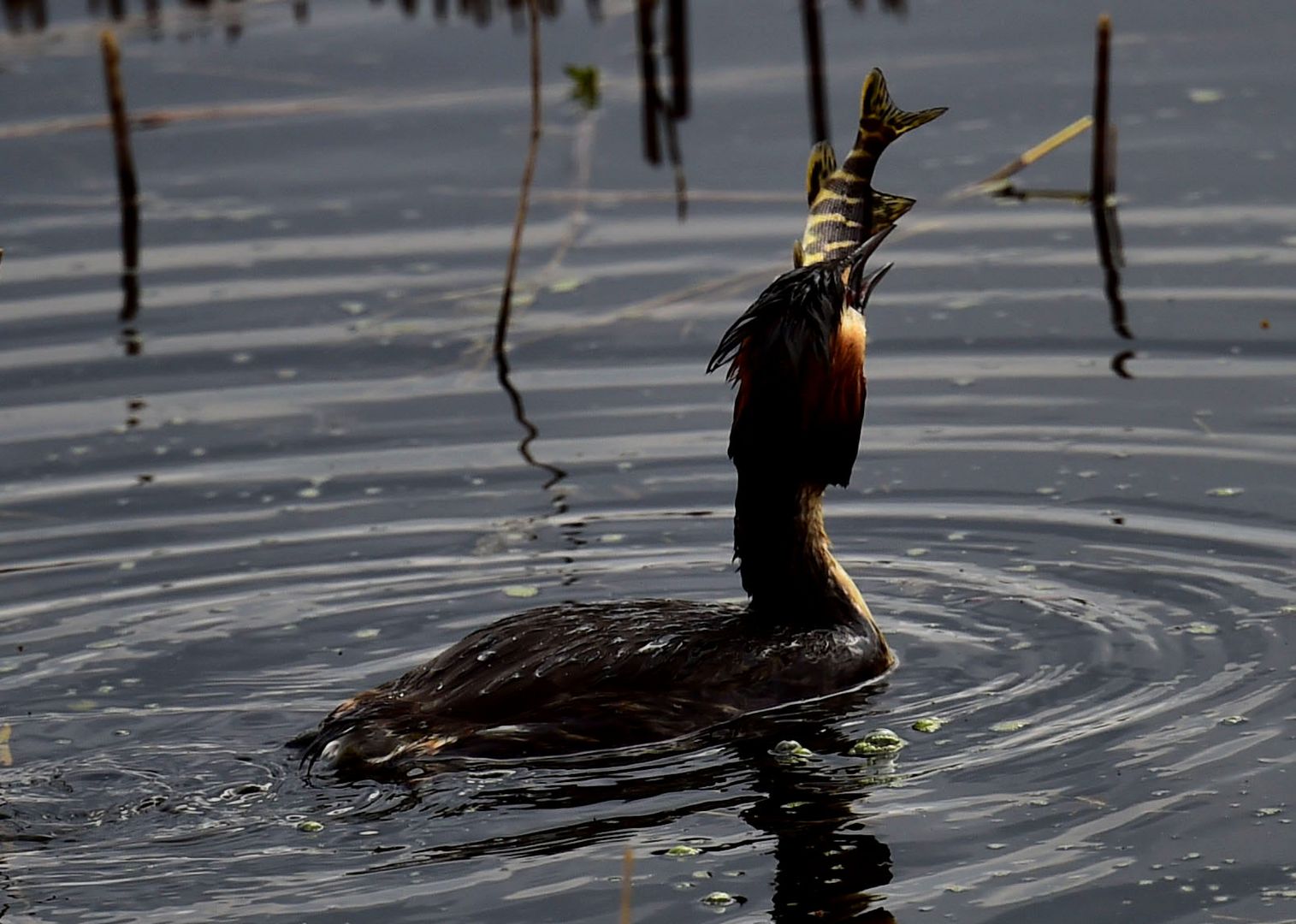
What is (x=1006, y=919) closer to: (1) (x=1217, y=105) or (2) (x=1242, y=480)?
(2) (x=1242, y=480)

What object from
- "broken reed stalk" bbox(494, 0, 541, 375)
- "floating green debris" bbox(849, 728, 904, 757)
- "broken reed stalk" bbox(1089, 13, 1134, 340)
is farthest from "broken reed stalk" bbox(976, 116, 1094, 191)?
"floating green debris" bbox(849, 728, 904, 757)

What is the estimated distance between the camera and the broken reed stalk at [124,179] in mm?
14867

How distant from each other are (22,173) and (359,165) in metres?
2.61

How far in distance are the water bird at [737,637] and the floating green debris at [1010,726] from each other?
0.68 m

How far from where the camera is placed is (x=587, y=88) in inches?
689

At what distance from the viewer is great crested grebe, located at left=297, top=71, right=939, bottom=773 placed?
7.71 m

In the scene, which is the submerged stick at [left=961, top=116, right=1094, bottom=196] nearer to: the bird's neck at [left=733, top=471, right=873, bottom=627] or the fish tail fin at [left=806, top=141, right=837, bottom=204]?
the fish tail fin at [left=806, top=141, right=837, bottom=204]

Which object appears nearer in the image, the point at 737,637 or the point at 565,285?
the point at 737,637

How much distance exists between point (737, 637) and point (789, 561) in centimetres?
44

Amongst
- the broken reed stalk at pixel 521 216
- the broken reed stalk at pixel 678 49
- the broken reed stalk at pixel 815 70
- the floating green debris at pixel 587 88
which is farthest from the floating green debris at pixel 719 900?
the broken reed stalk at pixel 678 49

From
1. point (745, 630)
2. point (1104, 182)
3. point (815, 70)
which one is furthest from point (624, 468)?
point (815, 70)

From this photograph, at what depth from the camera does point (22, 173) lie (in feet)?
56.3

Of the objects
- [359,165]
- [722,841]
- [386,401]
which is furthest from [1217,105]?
[722,841]

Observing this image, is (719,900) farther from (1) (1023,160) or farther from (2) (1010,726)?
(1) (1023,160)
